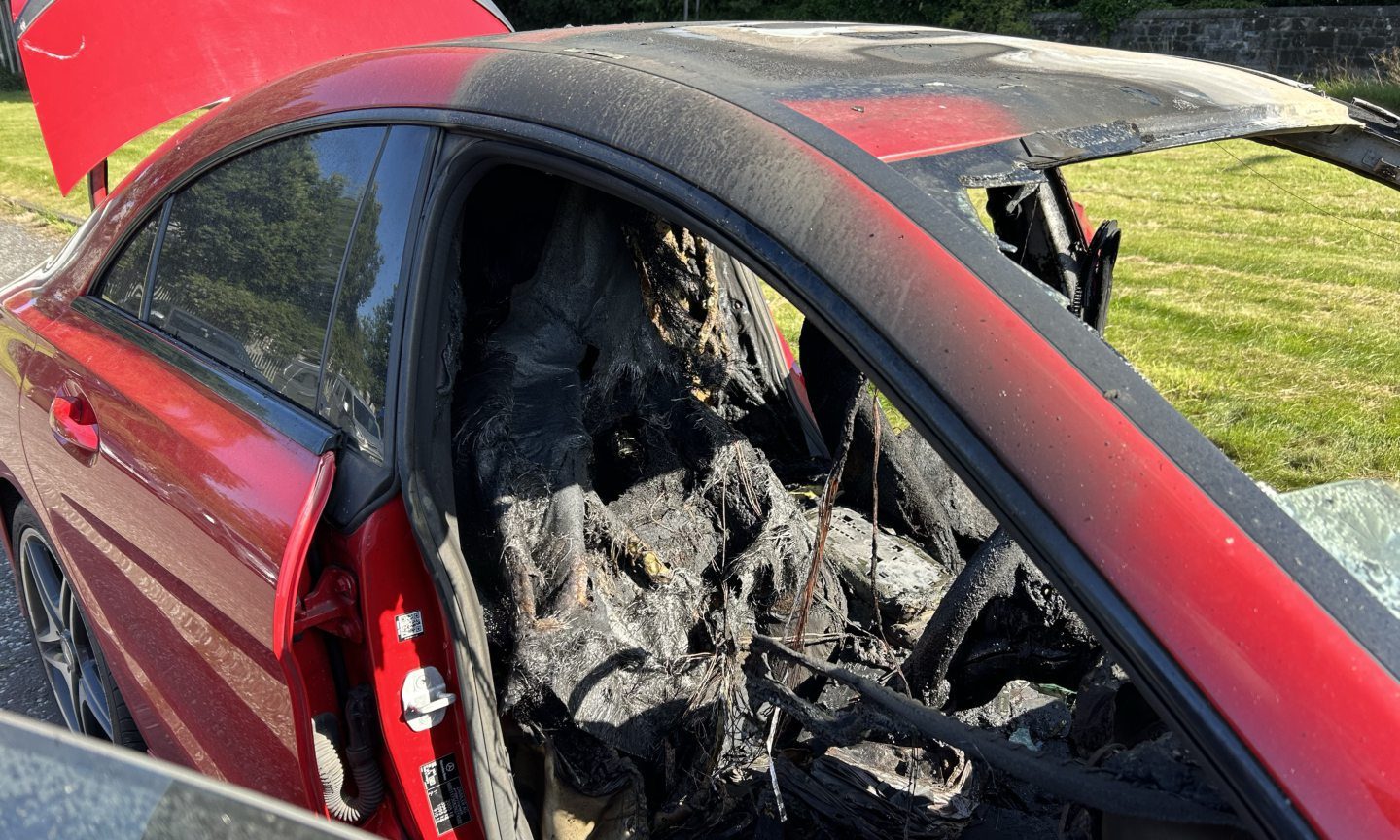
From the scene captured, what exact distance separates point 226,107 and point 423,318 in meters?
0.88

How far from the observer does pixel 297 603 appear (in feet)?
5.42

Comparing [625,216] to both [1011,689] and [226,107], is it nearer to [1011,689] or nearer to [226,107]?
[226,107]

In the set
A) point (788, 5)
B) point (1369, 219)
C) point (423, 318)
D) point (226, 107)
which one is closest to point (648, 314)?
point (423, 318)

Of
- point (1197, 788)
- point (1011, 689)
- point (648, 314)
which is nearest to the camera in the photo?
point (1197, 788)

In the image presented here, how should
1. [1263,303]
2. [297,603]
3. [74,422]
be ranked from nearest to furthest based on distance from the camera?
[297,603] → [74,422] → [1263,303]

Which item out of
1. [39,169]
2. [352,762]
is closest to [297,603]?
[352,762]

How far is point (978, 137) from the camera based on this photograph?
1.34 m

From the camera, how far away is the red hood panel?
8.29 feet

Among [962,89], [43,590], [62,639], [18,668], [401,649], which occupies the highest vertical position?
[962,89]

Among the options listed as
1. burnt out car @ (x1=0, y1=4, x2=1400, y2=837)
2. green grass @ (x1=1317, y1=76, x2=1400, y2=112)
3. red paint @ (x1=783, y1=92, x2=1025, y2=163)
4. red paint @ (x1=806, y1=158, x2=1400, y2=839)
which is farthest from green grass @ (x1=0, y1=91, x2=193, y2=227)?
green grass @ (x1=1317, y1=76, x2=1400, y2=112)

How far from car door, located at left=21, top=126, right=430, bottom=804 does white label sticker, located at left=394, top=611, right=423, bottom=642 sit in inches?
7.3

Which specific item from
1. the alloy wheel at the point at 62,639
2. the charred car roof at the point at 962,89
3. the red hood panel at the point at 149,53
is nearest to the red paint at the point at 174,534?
the alloy wheel at the point at 62,639

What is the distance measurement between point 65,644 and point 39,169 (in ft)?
39.5

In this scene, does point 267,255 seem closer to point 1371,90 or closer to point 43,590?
point 43,590
